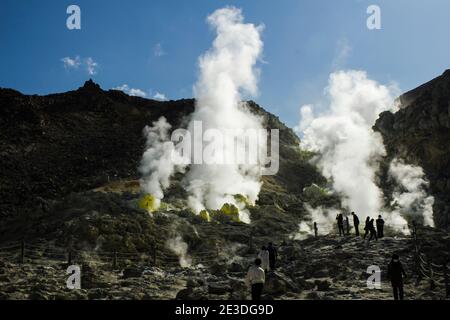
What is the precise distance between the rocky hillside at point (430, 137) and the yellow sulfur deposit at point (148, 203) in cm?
2328

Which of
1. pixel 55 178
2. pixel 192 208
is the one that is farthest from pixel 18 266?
pixel 55 178

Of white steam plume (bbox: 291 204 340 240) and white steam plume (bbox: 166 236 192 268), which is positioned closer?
white steam plume (bbox: 166 236 192 268)

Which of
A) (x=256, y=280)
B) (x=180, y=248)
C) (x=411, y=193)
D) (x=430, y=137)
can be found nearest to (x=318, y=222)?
(x=411, y=193)

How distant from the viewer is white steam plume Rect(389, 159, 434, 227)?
1476 inches

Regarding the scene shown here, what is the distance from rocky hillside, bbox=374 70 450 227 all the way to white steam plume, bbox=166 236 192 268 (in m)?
24.6

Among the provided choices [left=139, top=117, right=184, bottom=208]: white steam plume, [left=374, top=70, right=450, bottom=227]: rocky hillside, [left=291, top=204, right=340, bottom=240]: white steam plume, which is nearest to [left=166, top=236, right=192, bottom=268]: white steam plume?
[left=291, top=204, right=340, bottom=240]: white steam plume

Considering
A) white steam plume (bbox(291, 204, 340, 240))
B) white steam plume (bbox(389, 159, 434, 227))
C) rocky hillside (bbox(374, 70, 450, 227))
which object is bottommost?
white steam plume (bbox(291, 204, 340, 240))

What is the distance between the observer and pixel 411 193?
4312 centimetres

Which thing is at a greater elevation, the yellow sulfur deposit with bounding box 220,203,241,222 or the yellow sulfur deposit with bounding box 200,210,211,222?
the yellow sulfur deposit with bounding box 220,203,241,222

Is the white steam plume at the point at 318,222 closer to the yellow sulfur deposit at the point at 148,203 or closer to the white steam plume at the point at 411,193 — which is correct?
A: the white steam plume at the point at 411,193

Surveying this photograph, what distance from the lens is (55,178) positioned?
60.2 meters

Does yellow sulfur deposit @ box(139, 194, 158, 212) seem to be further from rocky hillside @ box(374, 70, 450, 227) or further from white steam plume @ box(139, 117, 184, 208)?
rocky hillside @ box(374, 70, 450, 227)

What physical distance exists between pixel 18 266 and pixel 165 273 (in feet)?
17.5

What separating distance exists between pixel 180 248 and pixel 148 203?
7829 mm
